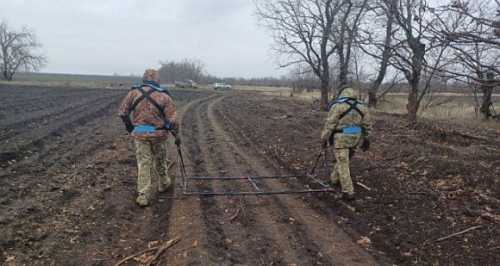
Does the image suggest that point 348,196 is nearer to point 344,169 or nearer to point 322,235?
point 344,169

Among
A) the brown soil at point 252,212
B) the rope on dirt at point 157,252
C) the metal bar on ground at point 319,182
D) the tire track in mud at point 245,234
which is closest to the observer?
the rope on dirt at point 157,252

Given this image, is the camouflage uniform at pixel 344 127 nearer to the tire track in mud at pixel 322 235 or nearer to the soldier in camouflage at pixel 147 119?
the tire track in mud at pixel 322 235

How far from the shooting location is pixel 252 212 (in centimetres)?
670

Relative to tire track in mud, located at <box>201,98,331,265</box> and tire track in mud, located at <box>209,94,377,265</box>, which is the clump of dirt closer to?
tire track in mud, located at <box>209,94,377,265</box>

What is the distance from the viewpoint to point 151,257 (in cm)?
499

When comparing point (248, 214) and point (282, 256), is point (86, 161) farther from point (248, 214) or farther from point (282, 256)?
point (282, 256)

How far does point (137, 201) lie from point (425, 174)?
5.86 m

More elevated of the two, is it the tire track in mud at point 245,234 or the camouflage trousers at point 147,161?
the camouflage trousers at point 147,161

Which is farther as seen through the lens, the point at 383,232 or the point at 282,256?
the point at 383,232

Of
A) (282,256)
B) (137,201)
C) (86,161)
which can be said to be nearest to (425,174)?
(282,256)

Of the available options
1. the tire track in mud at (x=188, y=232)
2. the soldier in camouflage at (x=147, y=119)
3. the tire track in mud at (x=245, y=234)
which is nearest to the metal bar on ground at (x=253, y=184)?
the tire track in mud at (x=245, y=234)

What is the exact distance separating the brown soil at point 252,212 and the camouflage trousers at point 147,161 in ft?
1.27

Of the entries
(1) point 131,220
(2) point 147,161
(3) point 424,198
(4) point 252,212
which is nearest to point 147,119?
(2) point 147,161

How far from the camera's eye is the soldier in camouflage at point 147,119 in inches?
276
